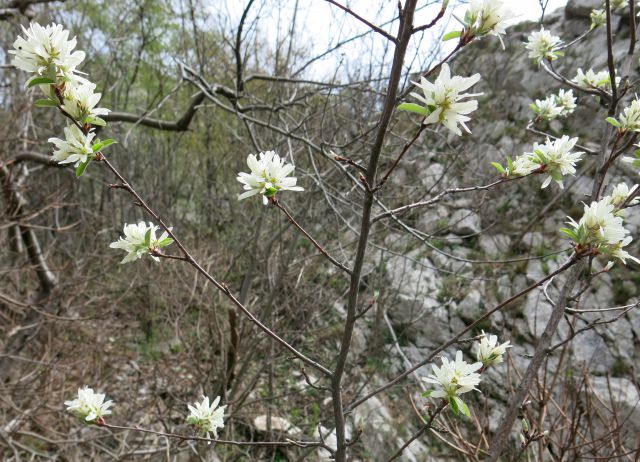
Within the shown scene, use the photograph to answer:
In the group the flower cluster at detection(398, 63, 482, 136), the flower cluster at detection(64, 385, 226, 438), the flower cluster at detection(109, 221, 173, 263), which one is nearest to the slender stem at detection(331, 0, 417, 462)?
the flower cluster at detection(398, 63, 482, 136)

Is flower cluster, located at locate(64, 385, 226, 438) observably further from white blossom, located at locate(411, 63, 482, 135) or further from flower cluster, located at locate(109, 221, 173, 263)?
white blossom, located at locate(411, 63, 482, 135)

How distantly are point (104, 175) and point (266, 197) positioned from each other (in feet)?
26.1

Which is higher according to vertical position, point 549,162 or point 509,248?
point 509,248

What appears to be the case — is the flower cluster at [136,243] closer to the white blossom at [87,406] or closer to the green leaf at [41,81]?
the green leaf at [41,81]

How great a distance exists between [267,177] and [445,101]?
0.48m

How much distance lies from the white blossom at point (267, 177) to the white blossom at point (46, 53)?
46cm

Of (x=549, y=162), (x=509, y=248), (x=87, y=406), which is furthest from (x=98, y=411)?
(x=509, y=248)

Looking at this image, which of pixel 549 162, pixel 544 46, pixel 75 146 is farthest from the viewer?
pixel 544 46

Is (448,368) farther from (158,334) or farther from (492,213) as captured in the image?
(492,213)

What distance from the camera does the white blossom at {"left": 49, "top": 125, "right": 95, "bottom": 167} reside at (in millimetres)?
990

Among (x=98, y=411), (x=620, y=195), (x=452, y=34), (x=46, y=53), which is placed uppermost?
(x=620, y=195)

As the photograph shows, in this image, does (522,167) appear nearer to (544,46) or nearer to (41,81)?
(41,81)

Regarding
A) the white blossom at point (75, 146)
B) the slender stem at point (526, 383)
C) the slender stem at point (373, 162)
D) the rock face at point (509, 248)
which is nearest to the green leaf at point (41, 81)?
the white blossom at point (75, 146)

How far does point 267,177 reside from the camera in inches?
43.0
